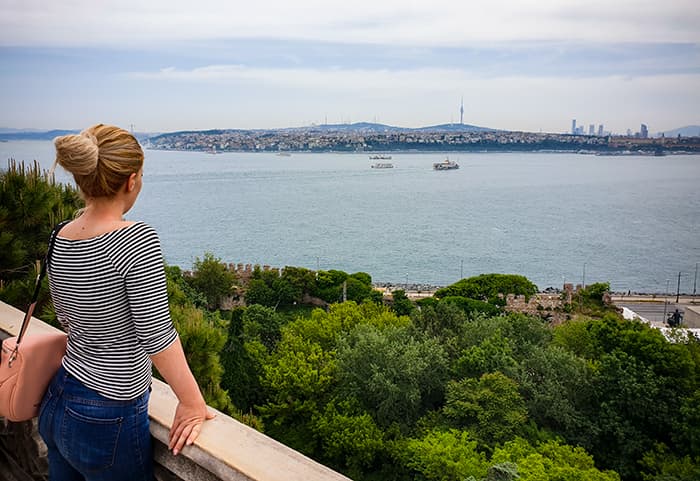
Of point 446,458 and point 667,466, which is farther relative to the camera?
point 667,466

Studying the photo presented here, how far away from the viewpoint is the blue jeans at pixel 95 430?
58.4 inches

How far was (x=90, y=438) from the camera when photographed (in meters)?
1.48

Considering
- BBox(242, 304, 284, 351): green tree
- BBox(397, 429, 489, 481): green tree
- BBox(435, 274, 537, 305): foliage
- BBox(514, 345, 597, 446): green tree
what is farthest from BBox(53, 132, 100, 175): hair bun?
BBox(435, 274, 537, 305): foliage

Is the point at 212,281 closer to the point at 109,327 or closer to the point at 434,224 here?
the point at 109,327

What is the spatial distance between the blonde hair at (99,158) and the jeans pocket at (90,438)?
550mm

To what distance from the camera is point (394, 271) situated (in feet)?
175

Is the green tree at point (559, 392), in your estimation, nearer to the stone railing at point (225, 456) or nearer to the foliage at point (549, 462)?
the foliage at point (549, 462)

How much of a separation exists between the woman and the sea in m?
37.7

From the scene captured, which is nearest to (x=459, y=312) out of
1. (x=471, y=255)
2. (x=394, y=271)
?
(x=394, y=271)

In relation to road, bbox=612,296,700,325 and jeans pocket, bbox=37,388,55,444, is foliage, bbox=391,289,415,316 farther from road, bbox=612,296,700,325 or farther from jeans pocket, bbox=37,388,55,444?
jeans pocket, bbox=37,388,55,444

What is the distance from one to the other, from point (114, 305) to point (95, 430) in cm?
33

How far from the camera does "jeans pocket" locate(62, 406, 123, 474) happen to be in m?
1.48

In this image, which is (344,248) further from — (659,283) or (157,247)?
(157,247)

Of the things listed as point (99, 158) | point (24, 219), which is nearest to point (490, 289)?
point (24, 219)
